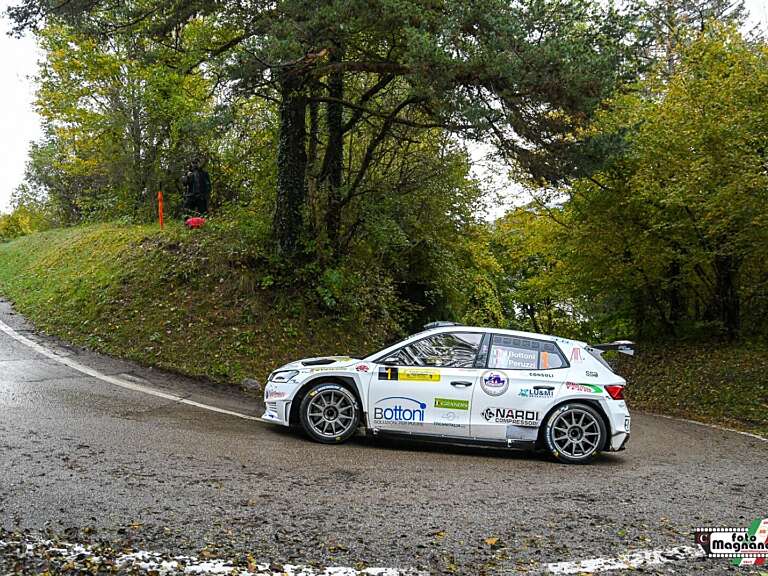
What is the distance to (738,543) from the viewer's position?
205 inches

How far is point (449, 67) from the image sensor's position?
1014 centimetres

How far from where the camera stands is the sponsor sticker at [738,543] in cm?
489

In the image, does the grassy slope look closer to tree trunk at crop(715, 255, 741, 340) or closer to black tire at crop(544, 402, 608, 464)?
tree trunk at crop(715, 255, 741, 340)

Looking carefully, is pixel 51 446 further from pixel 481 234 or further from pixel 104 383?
pixel 481 234

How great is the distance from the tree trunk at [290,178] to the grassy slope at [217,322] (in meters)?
0.83

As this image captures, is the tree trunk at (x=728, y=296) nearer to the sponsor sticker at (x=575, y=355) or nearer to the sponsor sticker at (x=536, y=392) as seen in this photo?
the sponsor sticker at (x=575, y=355)

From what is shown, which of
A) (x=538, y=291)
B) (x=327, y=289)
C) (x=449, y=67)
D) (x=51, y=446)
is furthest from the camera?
(x=538, y=291)

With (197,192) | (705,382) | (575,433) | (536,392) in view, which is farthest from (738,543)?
(197,192)

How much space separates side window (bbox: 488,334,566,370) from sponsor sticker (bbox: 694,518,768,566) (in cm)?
299

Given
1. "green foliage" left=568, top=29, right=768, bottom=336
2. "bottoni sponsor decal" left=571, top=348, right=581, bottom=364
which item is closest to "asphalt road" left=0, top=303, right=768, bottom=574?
"bottoni sponsor decal" left=571, top=348, right=581, bottom=364

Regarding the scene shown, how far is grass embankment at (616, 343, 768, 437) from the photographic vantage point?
1373 cm

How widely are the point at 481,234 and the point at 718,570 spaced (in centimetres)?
1576

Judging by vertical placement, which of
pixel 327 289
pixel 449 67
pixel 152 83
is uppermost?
pixel 152 83

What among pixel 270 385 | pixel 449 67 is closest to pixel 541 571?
pixel 270 385
